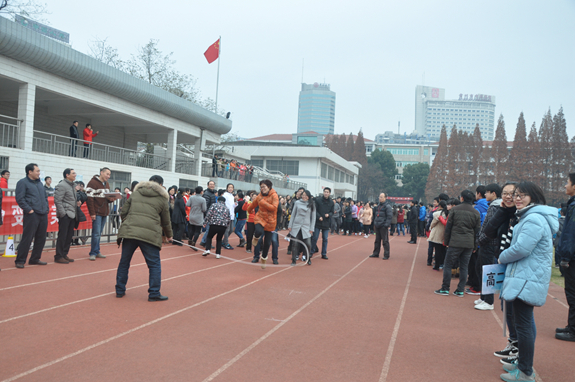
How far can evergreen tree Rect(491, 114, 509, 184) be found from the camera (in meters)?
75.6

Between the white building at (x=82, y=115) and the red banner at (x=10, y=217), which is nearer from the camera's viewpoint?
the red banner at (x=10, y=217)

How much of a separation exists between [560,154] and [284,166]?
151ft

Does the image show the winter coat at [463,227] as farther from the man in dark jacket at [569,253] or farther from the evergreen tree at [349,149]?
the evergreen tree at [349,149]

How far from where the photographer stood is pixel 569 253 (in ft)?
17.8

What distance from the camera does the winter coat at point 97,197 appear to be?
9821 millimetres

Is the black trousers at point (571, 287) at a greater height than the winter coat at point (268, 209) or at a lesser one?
lesser

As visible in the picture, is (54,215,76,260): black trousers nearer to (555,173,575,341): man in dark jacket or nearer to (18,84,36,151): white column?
(555,173,575,341): man in dark jacket

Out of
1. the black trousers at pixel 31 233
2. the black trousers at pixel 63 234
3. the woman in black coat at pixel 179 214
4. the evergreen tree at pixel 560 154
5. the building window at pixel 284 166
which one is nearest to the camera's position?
the black trousers at pixel 31 233

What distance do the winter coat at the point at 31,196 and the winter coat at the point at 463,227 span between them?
7.76m

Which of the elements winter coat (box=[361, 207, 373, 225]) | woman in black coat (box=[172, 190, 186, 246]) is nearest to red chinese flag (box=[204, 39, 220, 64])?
winter coat (box=[361, 207, 373, 225])

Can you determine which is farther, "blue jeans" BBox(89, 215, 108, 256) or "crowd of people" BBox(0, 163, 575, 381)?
"blue jeans" BBox(89, 215, 108, 256)

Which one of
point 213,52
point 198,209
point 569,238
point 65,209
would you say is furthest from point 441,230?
point 213,52

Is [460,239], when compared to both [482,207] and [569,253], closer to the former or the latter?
[482,207]

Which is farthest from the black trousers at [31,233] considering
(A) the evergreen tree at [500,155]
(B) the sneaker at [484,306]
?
(A) the evergreen tree at [500,155]
